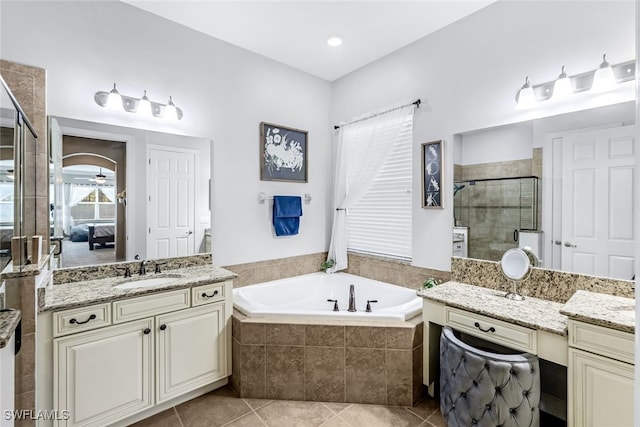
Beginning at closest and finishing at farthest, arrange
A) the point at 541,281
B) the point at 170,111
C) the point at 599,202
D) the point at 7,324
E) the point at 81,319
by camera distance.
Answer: the point at 7,324, the point at 81,319, the point at 599,202, the point at 541,281, the point at 170,111

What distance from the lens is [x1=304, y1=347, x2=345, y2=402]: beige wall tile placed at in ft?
6.98

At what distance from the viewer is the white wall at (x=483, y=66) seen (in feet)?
6.17

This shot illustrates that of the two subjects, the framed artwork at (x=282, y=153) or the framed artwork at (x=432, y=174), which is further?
the framed artwork at (x=282, y=153)

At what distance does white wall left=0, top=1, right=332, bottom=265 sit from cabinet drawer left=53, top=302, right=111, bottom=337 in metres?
0.79

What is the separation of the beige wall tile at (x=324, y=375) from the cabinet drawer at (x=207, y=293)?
29.5 inches

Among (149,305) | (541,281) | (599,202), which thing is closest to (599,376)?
(541,281)

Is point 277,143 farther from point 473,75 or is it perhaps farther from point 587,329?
point 587,329

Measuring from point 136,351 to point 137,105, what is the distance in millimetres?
1724

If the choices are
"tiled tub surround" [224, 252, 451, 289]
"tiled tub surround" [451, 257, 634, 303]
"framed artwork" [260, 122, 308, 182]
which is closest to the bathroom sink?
"tiled tub surround" [224, 252, 451, 289]

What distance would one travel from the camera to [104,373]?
5.89ft

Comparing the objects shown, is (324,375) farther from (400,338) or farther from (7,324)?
(7,324)

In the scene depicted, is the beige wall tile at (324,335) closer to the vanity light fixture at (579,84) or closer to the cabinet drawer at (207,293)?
the cabinet drawer at (207,293)

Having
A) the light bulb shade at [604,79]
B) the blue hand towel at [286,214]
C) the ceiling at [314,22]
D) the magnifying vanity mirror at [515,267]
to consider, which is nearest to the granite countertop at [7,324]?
the blue hand towel at [286,214]

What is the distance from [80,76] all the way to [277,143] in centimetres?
160
